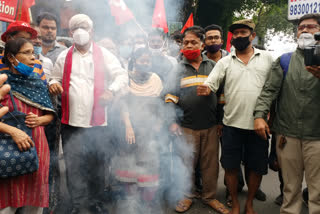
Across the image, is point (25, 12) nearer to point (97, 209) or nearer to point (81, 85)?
point (81, 85)

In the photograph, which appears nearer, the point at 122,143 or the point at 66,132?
the point at 66,132

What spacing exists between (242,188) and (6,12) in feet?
13.4

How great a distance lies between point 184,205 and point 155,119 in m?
1.14

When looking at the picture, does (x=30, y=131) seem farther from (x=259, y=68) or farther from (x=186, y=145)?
(x=259, y=68)

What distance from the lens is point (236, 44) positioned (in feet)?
10.5

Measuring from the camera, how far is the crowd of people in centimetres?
251

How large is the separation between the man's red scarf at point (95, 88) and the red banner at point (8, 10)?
144cm

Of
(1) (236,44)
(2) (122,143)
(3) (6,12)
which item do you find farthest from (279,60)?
(3) (6,12)

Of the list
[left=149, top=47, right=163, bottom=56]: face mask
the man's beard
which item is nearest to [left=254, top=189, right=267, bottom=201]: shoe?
[left=149, top=47, right=163, bottom=56]: face mask

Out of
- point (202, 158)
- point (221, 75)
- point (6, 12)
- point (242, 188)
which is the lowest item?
point (242, 188)

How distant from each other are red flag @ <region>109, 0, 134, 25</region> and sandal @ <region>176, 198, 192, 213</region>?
2.55 metres

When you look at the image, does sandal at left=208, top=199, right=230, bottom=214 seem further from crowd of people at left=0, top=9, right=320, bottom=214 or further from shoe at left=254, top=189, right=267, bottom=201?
shoe at left=254, top=189, right=267, bottom=201

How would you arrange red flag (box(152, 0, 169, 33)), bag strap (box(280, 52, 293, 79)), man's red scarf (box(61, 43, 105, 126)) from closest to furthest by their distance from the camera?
bag strap (box(280, 52, 293, 79)) → man's red scarf (box(61, 43, 105, 126)) → red flag (box(152, 0, 169, 33))

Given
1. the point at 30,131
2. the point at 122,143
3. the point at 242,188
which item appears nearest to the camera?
the point at 30,131
